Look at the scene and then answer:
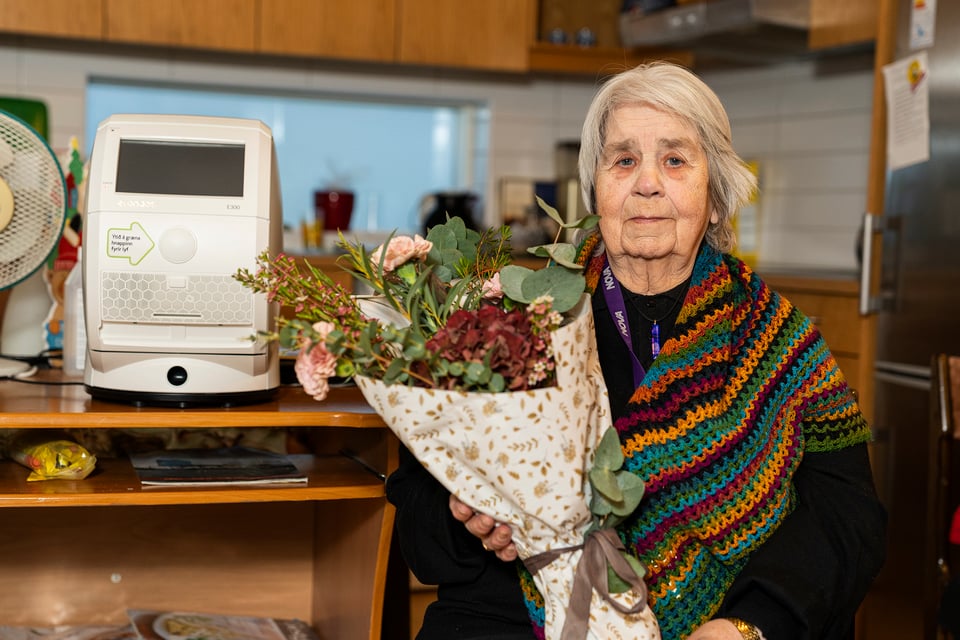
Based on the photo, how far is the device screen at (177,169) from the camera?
149 cm

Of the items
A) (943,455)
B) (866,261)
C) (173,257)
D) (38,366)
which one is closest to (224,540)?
(38,366)

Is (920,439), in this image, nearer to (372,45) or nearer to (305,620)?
(305,620)

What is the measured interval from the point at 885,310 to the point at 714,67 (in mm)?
1566

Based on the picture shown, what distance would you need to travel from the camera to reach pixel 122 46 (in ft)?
12.1

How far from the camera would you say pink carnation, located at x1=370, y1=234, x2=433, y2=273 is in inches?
51.9

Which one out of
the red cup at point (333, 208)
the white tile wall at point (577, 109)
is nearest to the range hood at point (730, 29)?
the white tile wall at point (577, 109)

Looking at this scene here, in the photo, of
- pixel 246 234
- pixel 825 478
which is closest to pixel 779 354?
pixel 825 478

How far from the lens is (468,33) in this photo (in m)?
3.84

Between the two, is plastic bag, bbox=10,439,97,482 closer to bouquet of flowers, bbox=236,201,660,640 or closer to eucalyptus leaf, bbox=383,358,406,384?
bouquet of flowers, bbox=236,201,660,640

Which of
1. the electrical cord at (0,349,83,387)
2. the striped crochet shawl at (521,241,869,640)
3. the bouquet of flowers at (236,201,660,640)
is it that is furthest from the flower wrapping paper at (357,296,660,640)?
the electrical cord at (0,349,83,387)

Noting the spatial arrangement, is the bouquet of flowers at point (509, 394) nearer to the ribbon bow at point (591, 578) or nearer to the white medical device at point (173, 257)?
the ribbon bow at point (591, 578)

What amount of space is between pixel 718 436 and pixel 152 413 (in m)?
0.73

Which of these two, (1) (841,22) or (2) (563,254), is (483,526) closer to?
(2) (563,254)

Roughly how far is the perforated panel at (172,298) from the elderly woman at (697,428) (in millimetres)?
328
